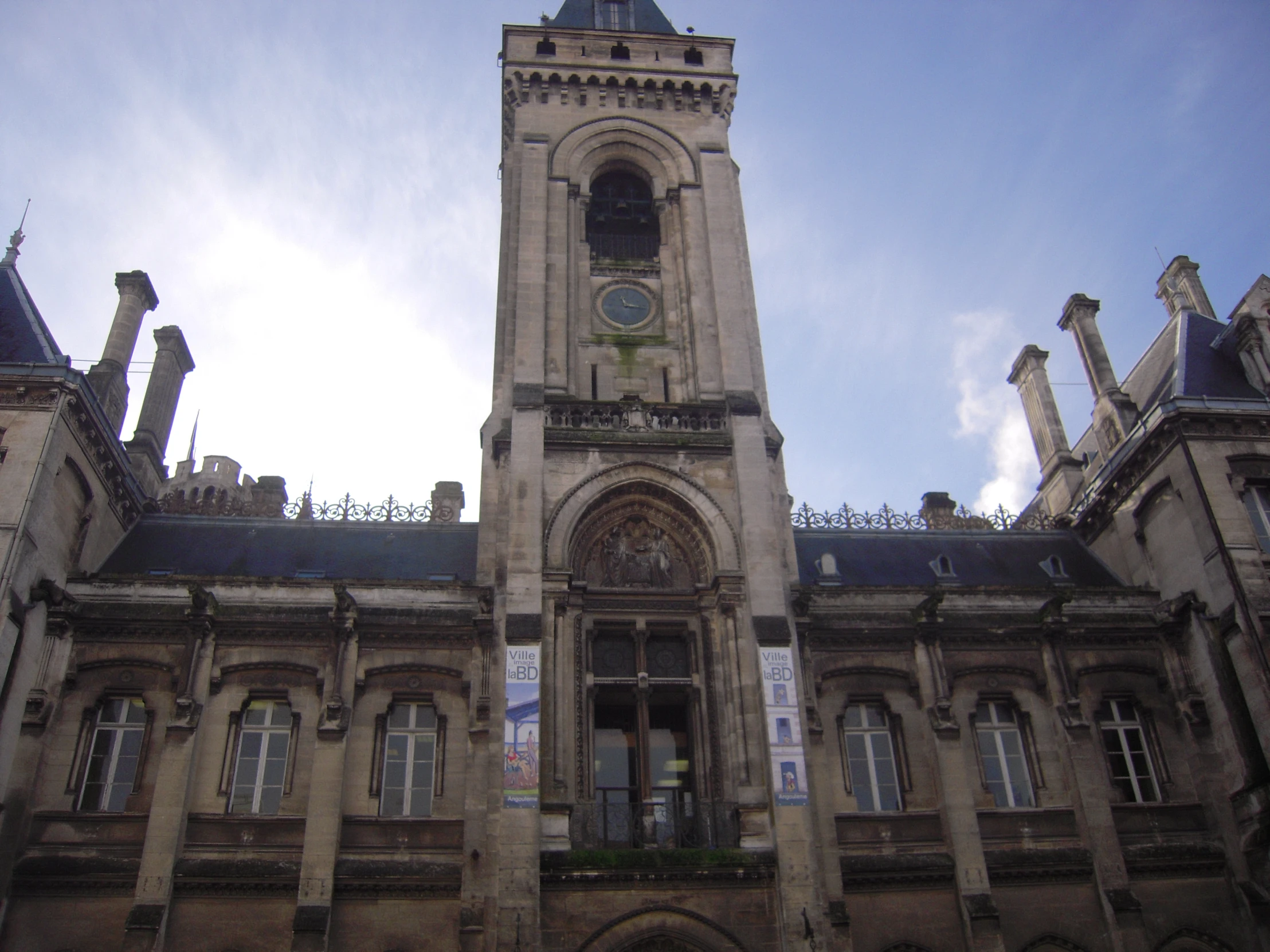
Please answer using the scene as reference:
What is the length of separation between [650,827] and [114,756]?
10491 millimetres

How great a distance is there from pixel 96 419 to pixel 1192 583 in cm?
2417

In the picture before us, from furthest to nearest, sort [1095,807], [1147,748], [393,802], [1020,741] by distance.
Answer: [1147,748]
[1020,741]
[1095,807]
[393,802]

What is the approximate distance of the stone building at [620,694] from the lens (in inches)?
712

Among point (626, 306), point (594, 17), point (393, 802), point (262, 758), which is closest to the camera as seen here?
point (393, 802)

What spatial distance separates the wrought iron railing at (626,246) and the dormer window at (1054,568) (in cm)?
1271

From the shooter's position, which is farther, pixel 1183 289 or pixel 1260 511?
pixel 1183 289

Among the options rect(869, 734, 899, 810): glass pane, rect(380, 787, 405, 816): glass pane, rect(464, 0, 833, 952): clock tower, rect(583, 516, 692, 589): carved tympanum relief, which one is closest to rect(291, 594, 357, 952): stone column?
rect(380, 787, 405, 816): glass pane

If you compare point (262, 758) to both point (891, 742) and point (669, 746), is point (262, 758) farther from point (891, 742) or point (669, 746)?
point (891, 742)

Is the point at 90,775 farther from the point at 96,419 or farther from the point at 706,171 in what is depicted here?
the point at 706,171

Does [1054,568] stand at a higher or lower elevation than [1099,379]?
lower

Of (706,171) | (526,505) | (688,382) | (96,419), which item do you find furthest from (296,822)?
(706,171)

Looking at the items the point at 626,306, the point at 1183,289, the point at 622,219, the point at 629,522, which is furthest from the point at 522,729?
the point at 1183,289

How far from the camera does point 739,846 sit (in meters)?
17.6

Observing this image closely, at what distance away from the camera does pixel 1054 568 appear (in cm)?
2630
